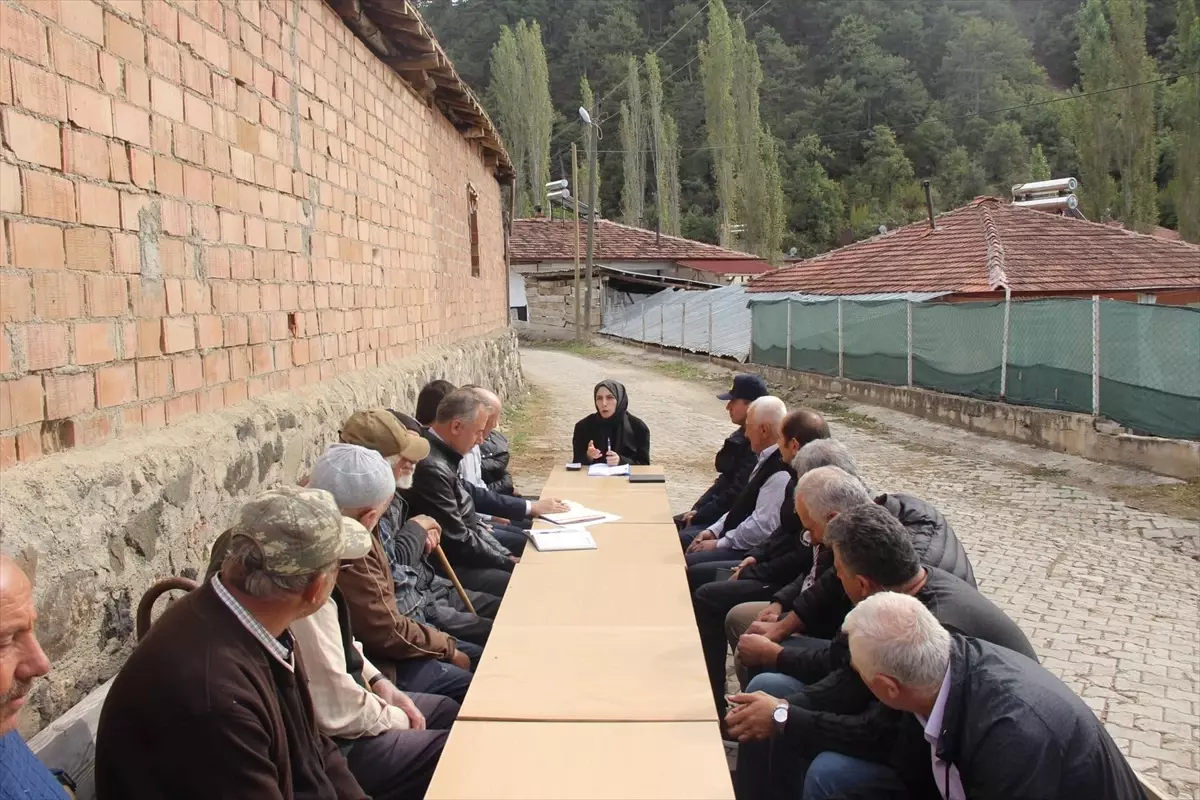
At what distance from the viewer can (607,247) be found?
33844 millimetres

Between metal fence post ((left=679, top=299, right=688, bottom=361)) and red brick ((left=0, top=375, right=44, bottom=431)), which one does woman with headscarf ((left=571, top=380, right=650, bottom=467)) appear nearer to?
red brick ((left=0, top=375, right=44, bottom=431))

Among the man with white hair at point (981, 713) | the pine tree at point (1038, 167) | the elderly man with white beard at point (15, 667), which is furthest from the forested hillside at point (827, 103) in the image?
the elderly man with white beard at point (15, 667)

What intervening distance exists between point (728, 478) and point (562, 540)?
165cm

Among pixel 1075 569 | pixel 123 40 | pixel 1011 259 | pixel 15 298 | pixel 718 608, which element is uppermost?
pixel 123 40

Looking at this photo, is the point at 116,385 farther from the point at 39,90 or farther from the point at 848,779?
the point at 848,779

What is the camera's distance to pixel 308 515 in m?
2.14

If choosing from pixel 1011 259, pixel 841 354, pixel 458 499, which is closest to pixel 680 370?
pixel 841 354

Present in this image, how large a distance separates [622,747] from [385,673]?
3.87 ft

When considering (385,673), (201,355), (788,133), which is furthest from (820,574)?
(788,133)

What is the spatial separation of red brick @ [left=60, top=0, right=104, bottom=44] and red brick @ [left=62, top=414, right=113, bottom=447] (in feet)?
3.93

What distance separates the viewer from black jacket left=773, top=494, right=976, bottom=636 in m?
3.37

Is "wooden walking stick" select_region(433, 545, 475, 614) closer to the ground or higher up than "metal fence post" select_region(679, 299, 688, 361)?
closer to the ground

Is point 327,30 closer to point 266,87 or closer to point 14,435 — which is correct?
point 266,87

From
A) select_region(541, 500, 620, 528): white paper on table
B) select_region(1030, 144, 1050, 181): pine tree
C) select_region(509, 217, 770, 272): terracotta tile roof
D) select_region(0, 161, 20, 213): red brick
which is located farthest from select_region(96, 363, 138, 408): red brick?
select_region(1030, 144, 1050, 181): pine tree
